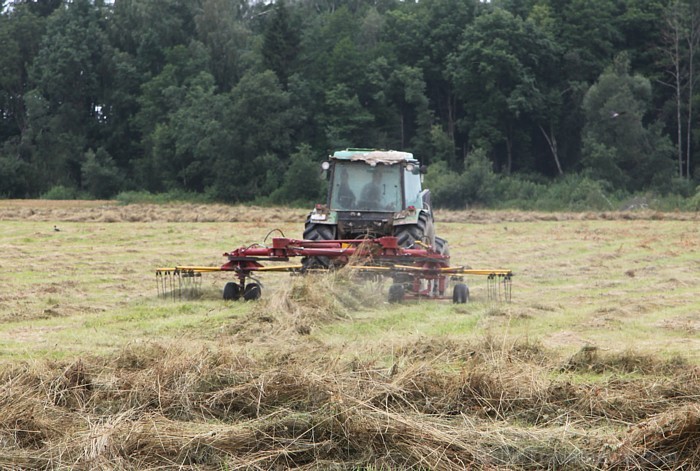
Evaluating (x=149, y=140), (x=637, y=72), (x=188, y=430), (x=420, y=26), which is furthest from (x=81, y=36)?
(x=188, y=430)

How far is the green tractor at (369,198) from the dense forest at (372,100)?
29.3m

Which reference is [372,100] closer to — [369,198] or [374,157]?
[374,157]

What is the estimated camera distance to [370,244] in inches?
495

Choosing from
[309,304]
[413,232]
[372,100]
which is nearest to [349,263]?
[309,304]

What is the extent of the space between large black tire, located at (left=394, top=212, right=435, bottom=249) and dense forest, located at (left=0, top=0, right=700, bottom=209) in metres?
30.0

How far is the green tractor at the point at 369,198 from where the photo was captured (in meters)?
14.4

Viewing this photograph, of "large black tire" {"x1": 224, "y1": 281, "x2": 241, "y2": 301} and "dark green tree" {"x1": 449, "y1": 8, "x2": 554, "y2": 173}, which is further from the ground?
"dark green tree" {"x1": 449, "y1": 8, "x2": 554, "y2": 173}

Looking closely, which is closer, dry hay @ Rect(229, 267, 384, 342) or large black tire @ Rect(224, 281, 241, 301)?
dry hay @ Rect(229, 267, 384, 342)

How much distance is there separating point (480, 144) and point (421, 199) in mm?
35659

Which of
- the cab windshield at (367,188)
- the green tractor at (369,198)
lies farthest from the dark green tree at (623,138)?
the cab windshield at (367,188)

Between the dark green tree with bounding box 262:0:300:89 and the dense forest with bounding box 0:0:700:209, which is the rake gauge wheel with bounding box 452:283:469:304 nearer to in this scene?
the dense forest with bounding box 0:0:700:209

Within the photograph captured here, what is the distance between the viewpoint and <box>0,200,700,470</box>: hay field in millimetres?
5344

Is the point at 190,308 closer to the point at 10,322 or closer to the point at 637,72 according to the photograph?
the point at 10,322

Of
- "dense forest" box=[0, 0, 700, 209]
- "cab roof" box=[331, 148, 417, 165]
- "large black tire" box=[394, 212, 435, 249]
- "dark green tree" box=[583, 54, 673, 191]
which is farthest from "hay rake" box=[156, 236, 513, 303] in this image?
"dark green tree" box=[583, 54, 673, 191]
